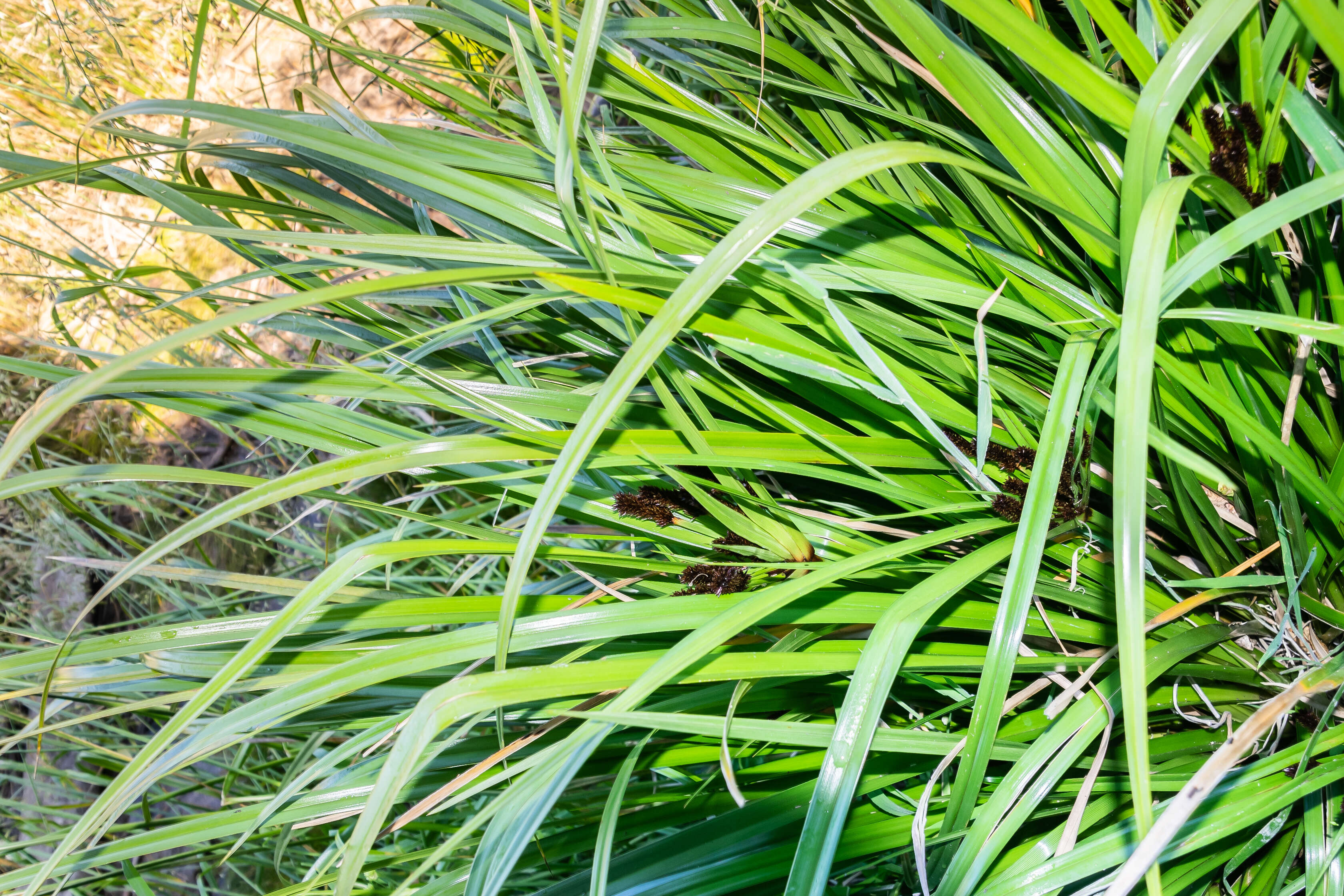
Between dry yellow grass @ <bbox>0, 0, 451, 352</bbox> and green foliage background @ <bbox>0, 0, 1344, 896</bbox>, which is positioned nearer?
green foliage background @ <bbox>0, 0, 1344, 896</bbox>

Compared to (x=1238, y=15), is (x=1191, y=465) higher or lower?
lower

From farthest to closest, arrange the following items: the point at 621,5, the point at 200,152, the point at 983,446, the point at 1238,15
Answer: the point at 621,5 < the point at 200,152 < the point at 983,446 < the point at 1238,15

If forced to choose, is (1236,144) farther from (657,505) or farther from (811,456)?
(657,505)

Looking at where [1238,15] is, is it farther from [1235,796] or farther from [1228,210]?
[1235,796]

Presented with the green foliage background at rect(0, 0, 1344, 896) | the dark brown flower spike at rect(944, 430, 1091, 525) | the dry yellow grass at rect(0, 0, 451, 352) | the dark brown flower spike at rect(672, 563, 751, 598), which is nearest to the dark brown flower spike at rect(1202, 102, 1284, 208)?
the green foliage background at rect(0, 0, 1344, 896)

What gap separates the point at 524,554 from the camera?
0.41 m

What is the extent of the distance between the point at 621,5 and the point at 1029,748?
87 centimetres

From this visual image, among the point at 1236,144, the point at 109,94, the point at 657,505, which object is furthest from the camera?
the point at 109,94

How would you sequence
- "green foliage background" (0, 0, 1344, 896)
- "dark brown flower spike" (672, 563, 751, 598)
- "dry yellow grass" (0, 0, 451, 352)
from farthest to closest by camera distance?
"dry yellow grass" (0, 0, 451, 352)
"dark brown flower spike" (672, 563, 751, 598)
"green foliage background" (0, 0, 1344, 896)

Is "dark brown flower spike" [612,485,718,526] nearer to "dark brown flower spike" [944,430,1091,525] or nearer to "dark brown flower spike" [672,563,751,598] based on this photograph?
"dark brown flower spike" [672,563,751,598]

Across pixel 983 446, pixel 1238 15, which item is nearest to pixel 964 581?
pixel 983 446

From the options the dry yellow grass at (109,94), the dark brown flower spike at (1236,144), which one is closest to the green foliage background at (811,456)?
the dark brown flower spike at (1236,144)

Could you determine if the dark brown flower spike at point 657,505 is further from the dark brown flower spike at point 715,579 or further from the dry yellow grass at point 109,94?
the dry yellow grass at point 109,94

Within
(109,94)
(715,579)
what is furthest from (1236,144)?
(109,94)
